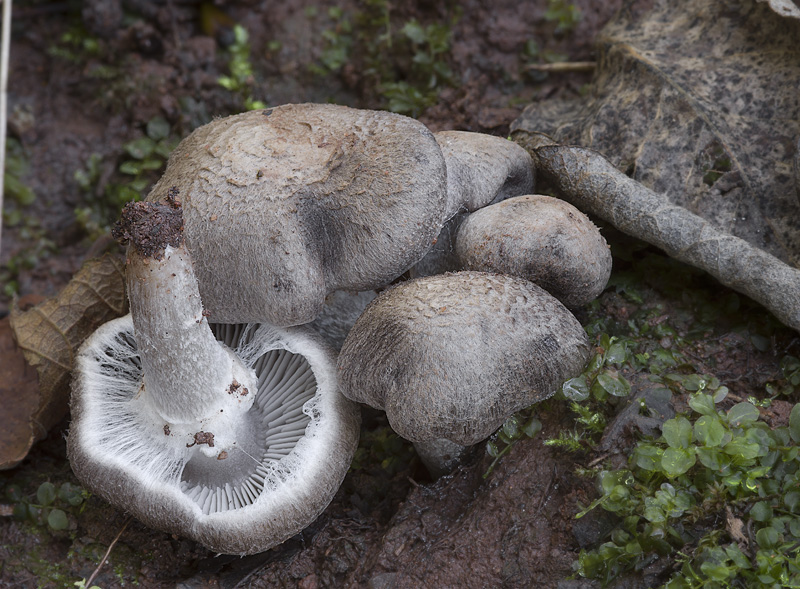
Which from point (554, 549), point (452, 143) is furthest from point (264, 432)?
point (452, 143)

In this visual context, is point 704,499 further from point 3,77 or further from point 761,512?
point 3,77

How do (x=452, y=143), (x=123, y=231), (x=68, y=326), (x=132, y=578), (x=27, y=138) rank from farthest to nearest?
1. (x=27, y=138)
2. (x=68, y=326)
3. (x=452, y=143)
4. (x=132, y=578)
5. (x=123, y=231)

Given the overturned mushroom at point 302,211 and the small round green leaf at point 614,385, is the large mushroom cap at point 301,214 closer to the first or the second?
the overturned mushroom at point 302,211

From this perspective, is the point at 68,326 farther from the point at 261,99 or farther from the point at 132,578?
the point at 261,99

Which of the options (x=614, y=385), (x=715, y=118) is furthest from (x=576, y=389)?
(x=715, y=118)

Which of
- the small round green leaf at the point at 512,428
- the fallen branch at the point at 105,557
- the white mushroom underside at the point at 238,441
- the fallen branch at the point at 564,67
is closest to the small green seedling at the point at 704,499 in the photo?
the small round green leaf at the point at 512,428

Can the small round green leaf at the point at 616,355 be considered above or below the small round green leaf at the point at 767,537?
above

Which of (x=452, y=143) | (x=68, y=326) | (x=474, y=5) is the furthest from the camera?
(x=474, y=5)
